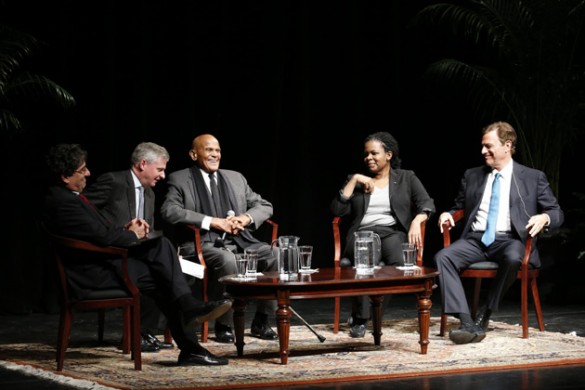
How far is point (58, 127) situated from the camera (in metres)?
6.82

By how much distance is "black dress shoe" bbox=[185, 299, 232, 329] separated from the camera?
4.52m

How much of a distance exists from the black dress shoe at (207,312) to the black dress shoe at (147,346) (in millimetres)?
679

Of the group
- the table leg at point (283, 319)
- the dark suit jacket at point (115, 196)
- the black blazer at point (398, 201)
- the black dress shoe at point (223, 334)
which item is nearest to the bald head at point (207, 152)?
the dark suit jacket at point (115, 196)

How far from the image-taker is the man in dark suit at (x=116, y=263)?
15.2ft

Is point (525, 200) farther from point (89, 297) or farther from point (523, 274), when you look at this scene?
point (89, 297)

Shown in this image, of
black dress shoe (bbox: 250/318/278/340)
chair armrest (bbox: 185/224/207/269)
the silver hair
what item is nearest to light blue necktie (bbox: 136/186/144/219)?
the silver hair

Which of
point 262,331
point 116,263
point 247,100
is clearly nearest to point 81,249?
point 116,263

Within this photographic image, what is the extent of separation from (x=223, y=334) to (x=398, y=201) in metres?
1.35

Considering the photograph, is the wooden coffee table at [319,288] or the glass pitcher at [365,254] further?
the glass pitcher at [365,254]

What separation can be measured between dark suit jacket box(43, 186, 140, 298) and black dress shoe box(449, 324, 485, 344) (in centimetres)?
179

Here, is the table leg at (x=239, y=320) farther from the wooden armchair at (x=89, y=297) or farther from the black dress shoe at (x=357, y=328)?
the black dress shoe at (x=357, y=328)

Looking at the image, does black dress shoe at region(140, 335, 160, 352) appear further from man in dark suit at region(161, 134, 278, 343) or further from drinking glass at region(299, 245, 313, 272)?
drinking glass at region(299, 245, 313, 272)

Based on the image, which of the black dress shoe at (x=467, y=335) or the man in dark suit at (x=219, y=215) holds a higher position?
the man in dark suit at (x=219, y=215)

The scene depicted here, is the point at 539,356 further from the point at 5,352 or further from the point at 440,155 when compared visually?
the point at 440,155
